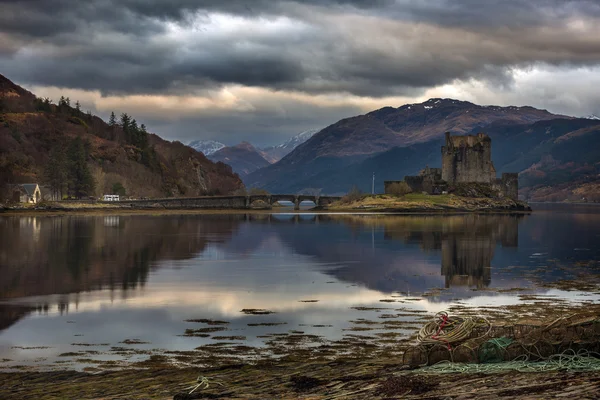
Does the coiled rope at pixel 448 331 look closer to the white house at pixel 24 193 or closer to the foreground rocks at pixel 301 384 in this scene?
the foreground rocks at pixel 301 384

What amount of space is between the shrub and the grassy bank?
231cm

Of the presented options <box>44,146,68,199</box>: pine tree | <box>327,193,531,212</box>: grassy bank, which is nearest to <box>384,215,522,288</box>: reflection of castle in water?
<box>327,193,531,212</box>: grassy bank

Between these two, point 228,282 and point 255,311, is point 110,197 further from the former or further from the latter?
point 255,311

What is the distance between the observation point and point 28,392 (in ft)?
58.5

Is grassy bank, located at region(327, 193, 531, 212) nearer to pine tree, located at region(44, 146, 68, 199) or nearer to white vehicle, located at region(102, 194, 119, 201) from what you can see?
white vehicle, located at region(102, 194, 119, 201)

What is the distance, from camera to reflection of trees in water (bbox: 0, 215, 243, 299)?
3997cm

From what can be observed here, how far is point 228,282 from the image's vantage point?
42000 mm

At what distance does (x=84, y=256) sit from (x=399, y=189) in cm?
14496

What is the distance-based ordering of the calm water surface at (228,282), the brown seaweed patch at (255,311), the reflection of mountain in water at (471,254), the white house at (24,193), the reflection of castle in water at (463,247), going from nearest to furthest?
the calm water surface at (228,282) → the brown seaweed patch at (255,311) → the reflection of mountain in water at (471,254) → the reflection of castle in water at (463,247) → the white house at (24,193)

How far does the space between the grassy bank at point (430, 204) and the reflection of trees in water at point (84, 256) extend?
3734 inches

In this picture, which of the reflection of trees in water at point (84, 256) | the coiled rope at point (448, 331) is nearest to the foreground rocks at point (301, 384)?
the coiled rope at point (448, 331)

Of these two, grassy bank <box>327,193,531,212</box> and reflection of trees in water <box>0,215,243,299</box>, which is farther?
grassy bank <box>327,193,531,212</box>

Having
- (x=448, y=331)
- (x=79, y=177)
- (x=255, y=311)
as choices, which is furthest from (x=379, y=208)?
(x=448, y=331)

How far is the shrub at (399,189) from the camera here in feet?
638
